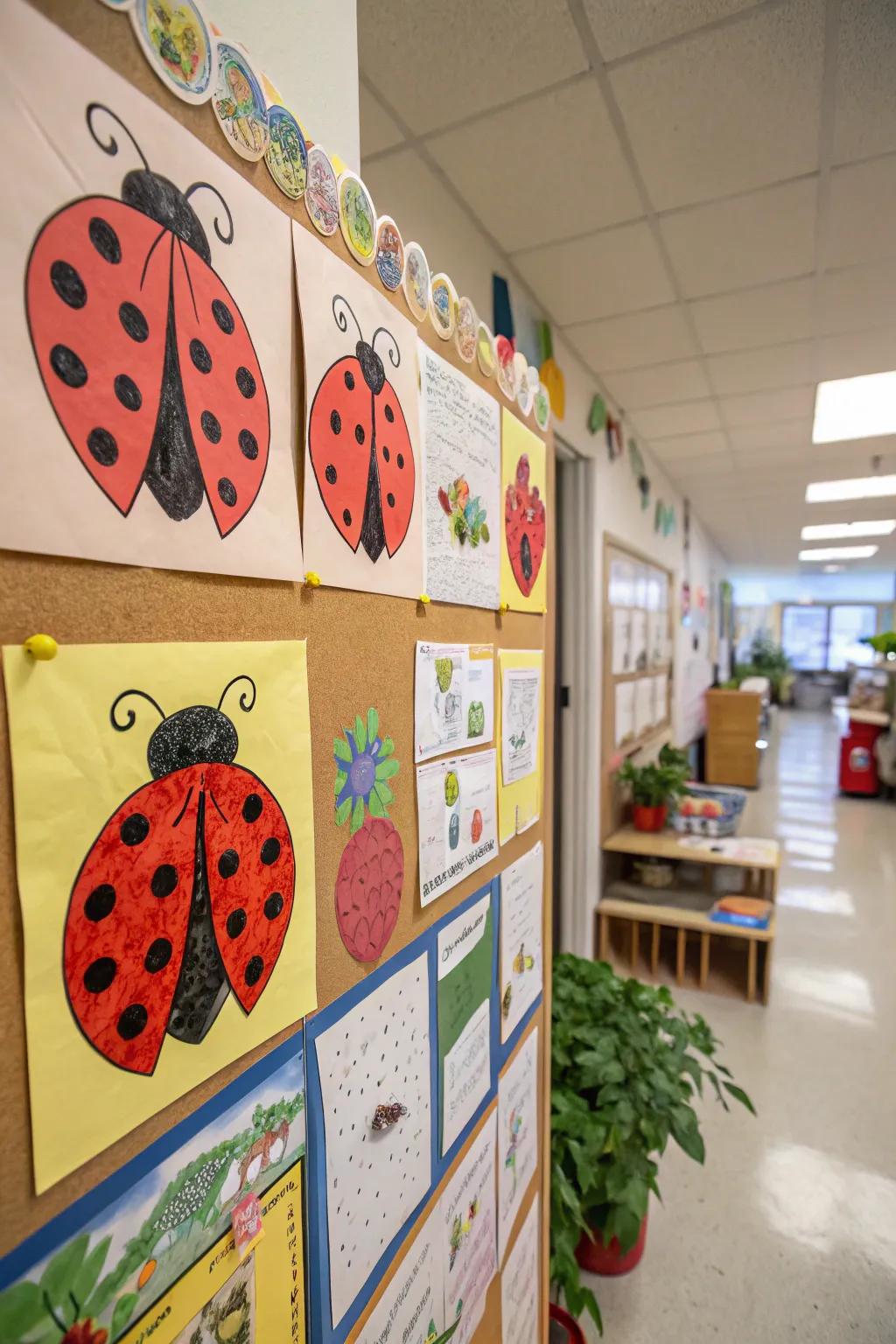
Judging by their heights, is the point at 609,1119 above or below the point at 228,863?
below

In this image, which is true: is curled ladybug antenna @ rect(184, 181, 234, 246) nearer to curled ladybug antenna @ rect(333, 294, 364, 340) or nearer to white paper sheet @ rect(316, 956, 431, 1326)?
curled ladybug antenna @ rect(333, 294, 364, 340)

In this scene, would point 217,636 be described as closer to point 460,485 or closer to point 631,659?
point 460,485

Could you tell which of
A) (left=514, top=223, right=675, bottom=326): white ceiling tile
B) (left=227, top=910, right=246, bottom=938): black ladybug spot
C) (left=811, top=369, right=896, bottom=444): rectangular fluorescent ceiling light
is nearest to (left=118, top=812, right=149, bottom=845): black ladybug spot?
(left=227, top=910, right=246, bottom=938): black ladybug spot

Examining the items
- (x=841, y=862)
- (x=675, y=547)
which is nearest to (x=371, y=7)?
(x=675, y=547)

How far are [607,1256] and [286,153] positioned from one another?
6.81 feet

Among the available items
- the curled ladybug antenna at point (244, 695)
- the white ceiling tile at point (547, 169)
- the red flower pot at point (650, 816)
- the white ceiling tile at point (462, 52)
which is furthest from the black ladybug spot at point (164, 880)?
the red flower pot at point (650, 816)

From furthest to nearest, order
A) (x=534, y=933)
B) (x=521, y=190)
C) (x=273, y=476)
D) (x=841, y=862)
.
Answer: (x=841, y=862) < (x=521, y=190) < (x=534, y=933) < (x=273, y=476)

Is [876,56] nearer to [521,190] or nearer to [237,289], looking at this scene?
[521,190]

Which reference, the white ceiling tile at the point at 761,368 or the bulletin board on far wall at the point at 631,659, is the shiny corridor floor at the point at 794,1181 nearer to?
the bulletin board on far wall at the point at 631,659

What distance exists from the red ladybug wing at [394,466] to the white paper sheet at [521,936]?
1.74ft

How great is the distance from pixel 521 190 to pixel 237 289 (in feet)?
4.86

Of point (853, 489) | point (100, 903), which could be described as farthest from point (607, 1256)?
point (853, 489)

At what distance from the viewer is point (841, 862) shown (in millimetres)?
4203

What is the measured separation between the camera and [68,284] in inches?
13.4
